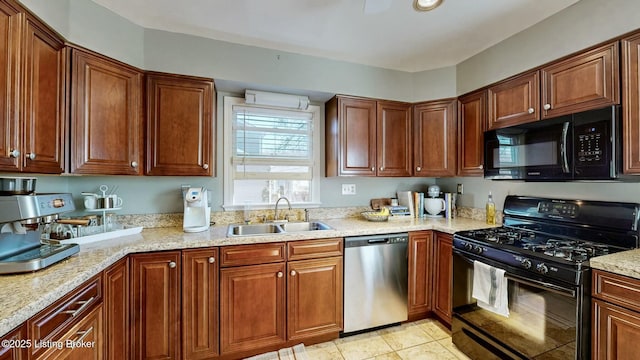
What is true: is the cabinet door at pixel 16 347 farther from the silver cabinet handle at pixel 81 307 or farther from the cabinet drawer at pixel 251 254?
the cabinet drawer at pixel 251 254

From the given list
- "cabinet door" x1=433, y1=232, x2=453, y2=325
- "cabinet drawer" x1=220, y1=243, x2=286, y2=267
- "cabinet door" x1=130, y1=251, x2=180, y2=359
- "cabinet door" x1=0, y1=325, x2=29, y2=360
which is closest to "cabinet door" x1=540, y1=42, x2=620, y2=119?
"cabinet door" x1=433, y1=232, x2=453, y2=325

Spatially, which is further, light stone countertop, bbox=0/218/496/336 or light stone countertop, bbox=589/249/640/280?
light stone countertop, bbox=589/249/640/280

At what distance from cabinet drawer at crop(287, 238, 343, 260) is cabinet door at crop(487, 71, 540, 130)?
1.71m

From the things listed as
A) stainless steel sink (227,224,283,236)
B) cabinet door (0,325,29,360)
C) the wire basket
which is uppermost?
the wire basket

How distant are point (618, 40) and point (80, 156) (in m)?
3.40

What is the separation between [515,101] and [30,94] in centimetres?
320

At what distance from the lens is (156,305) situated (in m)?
1.76

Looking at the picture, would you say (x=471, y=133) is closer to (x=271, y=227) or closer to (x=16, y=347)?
(x=271, y=227)

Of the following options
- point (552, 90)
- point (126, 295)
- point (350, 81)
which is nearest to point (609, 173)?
point (552, 90)

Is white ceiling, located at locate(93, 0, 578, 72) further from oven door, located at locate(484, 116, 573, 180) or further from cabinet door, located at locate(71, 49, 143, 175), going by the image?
oven door, located at locate(484, 116, 573, 180)

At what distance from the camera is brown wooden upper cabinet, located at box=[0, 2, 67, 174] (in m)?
1.25

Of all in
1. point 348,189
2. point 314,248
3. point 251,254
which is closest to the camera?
point 251,254

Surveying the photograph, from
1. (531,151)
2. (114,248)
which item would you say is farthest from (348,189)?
(114,248)

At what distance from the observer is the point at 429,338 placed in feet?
7.39
